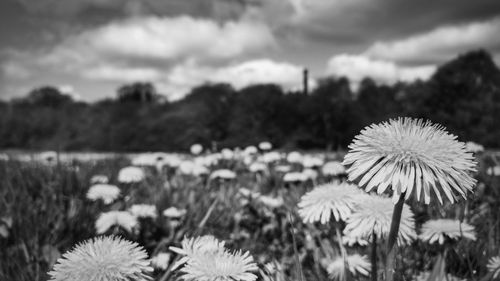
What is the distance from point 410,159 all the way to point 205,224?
199 centimetres

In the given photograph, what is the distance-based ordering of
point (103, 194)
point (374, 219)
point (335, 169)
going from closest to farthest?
1. point (374, 219)
2. point (103, 194)
3. point (335, 169)

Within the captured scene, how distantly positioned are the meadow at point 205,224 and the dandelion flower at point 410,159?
1.65ft

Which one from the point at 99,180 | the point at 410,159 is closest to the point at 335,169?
the point at 99,180

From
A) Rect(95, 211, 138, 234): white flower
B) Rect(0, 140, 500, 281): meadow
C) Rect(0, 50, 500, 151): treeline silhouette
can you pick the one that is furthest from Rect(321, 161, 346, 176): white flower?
Rect(0, 50, 500, 151): treeline silhouette

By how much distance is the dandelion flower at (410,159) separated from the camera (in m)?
1.11

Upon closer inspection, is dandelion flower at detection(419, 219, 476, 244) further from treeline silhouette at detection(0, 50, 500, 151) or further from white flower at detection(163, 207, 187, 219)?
treeline silhouette at detection(0, 50, 500, 151)

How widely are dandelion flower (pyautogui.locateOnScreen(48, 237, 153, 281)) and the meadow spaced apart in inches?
26.5

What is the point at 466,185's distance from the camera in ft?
3.67

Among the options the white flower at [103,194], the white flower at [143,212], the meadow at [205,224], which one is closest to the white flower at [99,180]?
the meadow at [205,224]

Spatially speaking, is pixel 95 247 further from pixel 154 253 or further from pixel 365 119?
pixel 365 119

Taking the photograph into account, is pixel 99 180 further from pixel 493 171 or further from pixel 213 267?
pixel 493 171

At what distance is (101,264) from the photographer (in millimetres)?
1104

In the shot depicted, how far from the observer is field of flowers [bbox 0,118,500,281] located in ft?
3.74

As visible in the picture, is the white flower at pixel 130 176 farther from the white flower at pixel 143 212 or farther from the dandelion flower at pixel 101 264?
the dandelion flower at pixel 101 264
